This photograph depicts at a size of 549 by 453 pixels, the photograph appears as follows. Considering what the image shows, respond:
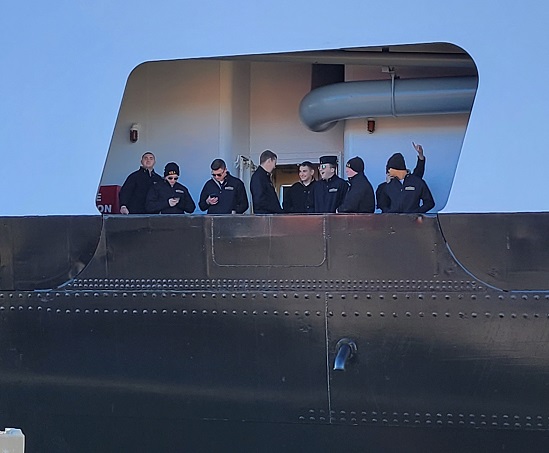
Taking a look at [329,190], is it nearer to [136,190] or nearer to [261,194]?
[261,194]

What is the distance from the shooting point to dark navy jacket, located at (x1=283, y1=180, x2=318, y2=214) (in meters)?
5.23

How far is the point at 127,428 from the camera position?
3891 millimetres

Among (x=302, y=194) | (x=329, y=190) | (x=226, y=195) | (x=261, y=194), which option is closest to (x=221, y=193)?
(x=226, y=195)

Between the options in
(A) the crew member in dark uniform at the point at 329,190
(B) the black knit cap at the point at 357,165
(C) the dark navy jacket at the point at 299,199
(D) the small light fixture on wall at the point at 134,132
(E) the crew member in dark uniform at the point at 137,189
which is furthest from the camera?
(D) the small light fixture on wall at the point at 134,132

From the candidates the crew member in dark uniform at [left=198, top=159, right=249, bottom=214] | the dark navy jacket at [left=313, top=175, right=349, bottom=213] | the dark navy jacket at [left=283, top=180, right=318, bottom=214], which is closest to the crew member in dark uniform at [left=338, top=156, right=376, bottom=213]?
the dark navy jacket at [left=313, top=175, right=349, bottom=213]

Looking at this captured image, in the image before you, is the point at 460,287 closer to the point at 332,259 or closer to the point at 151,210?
the point at 332,259

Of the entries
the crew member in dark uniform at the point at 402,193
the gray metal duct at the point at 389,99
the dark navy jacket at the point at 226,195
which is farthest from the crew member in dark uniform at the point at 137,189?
the crew member in dark uniform at the point at 402,193

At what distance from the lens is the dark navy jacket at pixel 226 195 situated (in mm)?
4855

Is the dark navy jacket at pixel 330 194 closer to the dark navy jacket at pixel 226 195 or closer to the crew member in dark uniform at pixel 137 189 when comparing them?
the dark navy jacket at pixel 226 195

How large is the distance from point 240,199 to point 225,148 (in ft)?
2.97

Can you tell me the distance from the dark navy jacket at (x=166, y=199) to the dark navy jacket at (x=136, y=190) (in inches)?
3.0

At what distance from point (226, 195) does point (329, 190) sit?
2.33 feet

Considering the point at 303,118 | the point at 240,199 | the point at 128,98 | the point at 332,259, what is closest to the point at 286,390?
the point at 332,259

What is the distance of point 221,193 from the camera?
491 cm
